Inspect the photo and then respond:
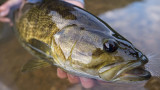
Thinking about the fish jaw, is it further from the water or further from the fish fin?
the fish fin

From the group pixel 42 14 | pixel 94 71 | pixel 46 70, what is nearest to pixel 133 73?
pixel 94 71

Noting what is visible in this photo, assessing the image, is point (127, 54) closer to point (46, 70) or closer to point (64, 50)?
point (64, 50)

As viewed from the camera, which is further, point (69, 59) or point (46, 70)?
point (46, 70)

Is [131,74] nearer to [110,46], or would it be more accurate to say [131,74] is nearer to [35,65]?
[110,46]

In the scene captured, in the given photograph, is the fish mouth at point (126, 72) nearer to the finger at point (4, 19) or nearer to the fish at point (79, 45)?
the fish at point (79, 45)

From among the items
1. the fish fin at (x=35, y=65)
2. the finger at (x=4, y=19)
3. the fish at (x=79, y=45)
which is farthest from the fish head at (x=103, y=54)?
the finger at (x=4, y=19)

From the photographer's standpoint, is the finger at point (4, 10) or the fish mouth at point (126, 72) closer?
the fish mouth at point (126, 72)

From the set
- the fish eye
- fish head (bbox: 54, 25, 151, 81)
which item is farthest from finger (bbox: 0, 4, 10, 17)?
the fish eye
